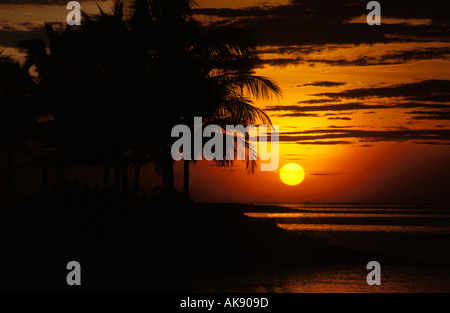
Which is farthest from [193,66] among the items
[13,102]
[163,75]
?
[13,102]

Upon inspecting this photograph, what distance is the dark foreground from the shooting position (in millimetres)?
18984

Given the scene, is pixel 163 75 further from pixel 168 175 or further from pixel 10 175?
pixel 10 175

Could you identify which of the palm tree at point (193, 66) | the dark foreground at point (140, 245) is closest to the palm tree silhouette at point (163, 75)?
the palm tree at point (193, 66)

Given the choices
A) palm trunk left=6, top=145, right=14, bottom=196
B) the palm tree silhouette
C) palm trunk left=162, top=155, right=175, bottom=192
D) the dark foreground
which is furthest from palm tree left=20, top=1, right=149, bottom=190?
palm trunk left=6, top=145, right=14, bottom=196

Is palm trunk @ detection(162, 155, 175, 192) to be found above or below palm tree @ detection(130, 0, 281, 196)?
below

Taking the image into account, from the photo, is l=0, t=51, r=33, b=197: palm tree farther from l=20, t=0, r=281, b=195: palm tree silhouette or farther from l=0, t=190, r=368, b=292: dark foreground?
l=0, t=190, r=368, b=292: dark foreground

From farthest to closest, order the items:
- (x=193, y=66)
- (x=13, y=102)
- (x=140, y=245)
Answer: (x=13, y=102)
(x=193, y=66)
(x=140, y=245)

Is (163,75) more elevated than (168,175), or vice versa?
(163,75)

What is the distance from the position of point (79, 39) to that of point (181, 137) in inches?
244

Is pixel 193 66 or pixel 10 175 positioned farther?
pixel 10 175

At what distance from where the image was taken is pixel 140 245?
20375mm

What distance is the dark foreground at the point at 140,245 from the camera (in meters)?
19.0

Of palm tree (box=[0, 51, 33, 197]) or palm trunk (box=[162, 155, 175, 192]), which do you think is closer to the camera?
palm trunk (box=[162, 155, 175, 192])

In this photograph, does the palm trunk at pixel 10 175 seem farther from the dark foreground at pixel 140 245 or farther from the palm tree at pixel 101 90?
the dark foreground at pixel 140 245
